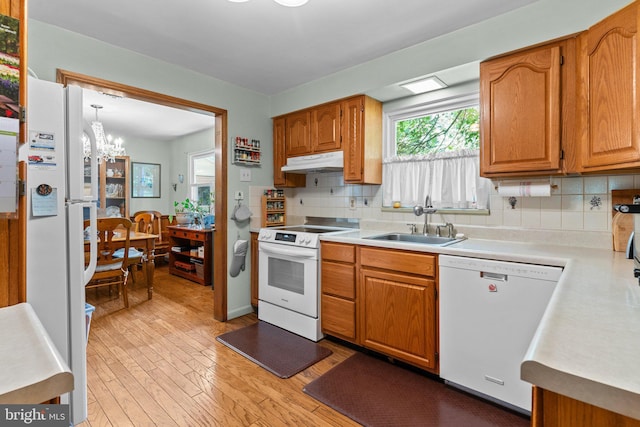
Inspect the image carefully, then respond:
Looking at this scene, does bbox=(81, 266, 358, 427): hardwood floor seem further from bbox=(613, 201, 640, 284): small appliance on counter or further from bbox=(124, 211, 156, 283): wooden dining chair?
bbox=(613, 201, 640, 284): small appliance on counter

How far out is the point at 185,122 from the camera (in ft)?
15.7

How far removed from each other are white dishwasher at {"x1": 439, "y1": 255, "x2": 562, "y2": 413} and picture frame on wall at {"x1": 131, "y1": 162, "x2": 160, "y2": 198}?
18.4 ft

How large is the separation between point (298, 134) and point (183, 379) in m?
2.31

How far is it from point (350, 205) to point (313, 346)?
4.46 ft

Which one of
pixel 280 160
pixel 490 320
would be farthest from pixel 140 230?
pixel 490 320

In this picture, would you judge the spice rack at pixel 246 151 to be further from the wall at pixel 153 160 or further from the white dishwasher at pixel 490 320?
the wall at pixel 153 160

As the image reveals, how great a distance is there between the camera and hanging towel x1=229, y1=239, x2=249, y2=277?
313 centimetres

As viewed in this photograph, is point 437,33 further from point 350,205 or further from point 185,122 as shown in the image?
point 185,122

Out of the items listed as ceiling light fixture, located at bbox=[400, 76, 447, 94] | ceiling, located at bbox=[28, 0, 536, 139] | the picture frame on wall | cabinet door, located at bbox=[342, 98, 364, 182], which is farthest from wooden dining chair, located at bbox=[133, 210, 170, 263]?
ceiling light fixture, located at bbox=[400, 76, 447, 94]

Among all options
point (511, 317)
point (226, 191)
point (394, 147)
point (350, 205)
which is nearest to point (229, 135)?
point (226, 191)

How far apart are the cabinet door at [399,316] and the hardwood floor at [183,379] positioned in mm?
341

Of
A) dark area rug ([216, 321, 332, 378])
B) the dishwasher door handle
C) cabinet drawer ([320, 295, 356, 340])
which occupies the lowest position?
dark area rug ([216, 321, 332, 378])

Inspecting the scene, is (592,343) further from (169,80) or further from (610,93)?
(169,80)

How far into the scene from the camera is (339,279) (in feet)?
8.14
